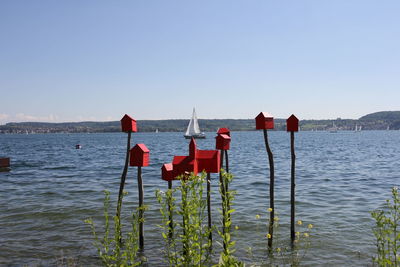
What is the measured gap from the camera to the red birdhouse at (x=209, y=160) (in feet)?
30.7

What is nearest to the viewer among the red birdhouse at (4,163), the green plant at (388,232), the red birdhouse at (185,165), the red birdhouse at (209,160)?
the green plant at (388,232)

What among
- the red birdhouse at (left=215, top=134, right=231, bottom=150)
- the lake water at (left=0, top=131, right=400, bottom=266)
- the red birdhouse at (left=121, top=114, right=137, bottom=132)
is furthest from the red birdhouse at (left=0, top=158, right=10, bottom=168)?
the red birdhouse at (left=215, top=134, right=231, bottom=150)

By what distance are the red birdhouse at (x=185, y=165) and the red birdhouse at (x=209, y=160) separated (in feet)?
0.62

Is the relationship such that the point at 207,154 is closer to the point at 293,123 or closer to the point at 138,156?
the point at 138,156

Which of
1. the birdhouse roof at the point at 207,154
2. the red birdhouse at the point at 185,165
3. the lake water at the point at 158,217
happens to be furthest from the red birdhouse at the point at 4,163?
the birdhouse roof at the point at 207,154

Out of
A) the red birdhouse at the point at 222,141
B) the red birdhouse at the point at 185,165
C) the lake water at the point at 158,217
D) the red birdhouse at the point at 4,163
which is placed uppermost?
the red birdhouse at the point at 222,141

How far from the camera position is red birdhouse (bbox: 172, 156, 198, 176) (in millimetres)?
9227

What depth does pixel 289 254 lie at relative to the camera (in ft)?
35.1

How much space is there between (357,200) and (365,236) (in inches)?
274

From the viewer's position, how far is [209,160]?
9391mm

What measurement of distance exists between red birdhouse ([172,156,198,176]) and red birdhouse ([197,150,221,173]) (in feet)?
0.62

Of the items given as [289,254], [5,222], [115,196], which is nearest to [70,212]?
[5,222]

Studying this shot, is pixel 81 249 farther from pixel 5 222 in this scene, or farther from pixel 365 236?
pixel 365 236

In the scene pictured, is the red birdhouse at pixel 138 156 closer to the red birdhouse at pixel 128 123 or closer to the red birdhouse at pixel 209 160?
the red birdhouse at pixel 128 123
